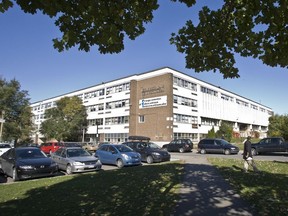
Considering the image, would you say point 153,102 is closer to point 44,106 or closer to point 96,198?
point 96,198

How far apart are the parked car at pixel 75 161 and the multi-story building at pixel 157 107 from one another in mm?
32441

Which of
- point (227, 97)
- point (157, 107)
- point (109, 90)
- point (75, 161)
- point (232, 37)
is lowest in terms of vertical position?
point (75, 161)

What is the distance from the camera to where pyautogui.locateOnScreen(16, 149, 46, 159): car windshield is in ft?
45.1

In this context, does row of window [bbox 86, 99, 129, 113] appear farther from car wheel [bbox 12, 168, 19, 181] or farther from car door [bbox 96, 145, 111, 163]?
car wheel [bbox 12, 168, 19, 181]

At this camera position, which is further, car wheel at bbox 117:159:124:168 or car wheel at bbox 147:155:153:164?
car wheel at bbox 147:155:153:164

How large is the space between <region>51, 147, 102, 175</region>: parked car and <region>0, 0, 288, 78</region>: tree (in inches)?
360

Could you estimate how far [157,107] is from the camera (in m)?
50.8

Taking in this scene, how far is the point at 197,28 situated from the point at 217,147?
79.0 feet

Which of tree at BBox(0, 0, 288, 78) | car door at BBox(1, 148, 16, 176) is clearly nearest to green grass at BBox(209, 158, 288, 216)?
tree at BBox(0, 0, 288, 78)

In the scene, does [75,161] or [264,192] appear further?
[75,161]

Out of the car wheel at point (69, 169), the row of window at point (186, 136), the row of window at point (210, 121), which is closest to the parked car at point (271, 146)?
the car wheel at point (69, 169)

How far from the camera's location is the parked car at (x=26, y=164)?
12773mm

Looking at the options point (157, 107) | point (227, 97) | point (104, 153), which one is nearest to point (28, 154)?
point (104, 153)

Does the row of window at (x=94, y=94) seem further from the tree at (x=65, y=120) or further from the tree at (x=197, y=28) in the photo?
the tree at (x=197, y=28)
